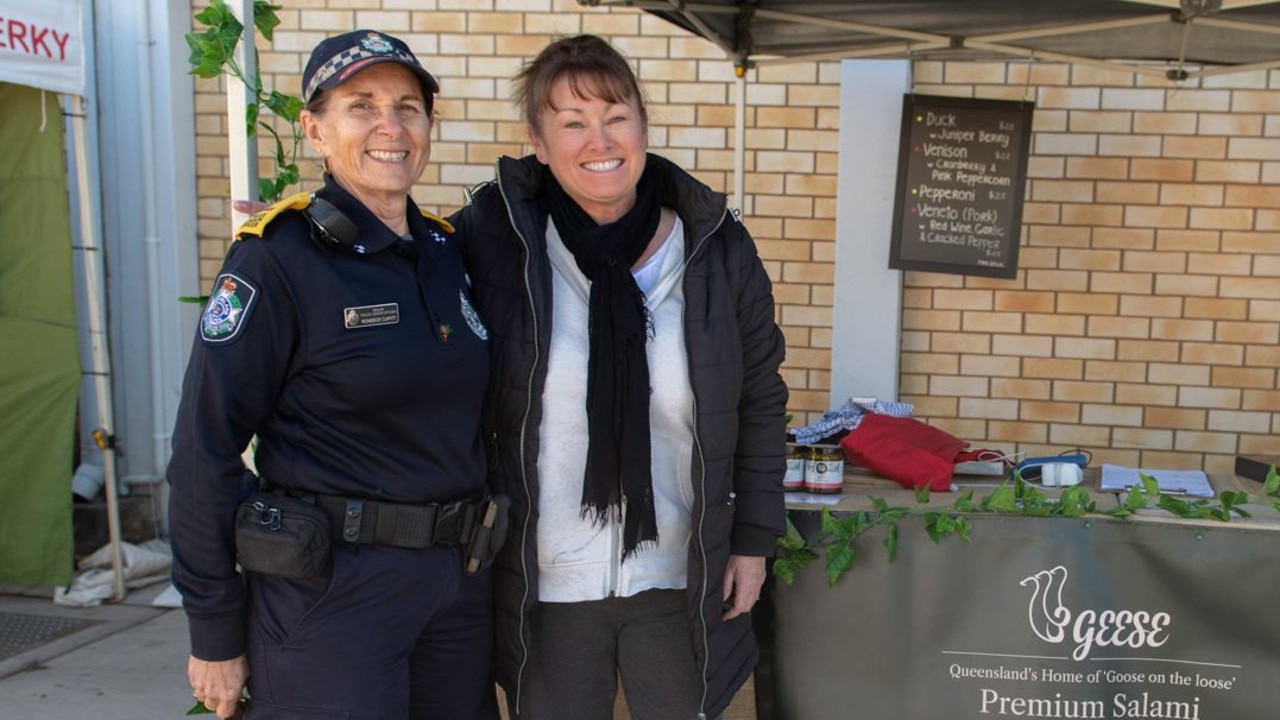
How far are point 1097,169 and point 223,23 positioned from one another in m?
3.89

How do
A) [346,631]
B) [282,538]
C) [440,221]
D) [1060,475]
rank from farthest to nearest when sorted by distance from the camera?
[1060,475] < [440,221] < [346,631] < [282,538]

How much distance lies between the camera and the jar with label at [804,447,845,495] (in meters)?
3.27

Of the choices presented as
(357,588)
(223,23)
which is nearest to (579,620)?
(357,588)

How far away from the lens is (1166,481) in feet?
11.6

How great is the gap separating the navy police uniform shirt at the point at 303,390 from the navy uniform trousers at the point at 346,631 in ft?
0.23

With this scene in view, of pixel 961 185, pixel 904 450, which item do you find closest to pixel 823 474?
pixel 904 450

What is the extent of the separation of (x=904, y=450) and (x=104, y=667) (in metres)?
3.15

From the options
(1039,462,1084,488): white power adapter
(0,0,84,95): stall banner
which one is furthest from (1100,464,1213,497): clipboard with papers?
(0,0,84,95): stall banner

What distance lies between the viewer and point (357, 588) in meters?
2.02

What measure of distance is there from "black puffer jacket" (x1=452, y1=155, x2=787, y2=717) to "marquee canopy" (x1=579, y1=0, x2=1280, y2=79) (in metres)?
1.65

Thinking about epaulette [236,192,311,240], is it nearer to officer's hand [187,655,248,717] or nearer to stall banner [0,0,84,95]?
officer's hand [187,655,248,717]

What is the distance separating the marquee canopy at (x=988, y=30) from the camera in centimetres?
384

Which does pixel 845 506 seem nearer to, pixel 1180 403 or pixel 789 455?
pixel 789 455

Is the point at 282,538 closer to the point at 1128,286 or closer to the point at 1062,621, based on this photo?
the point at 1062,621
